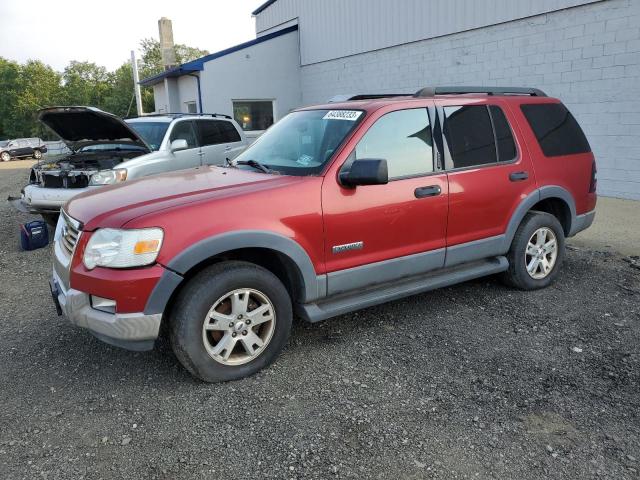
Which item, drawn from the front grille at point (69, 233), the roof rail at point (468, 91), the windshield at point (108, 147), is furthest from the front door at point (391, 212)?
the windshield at point (108, 147)

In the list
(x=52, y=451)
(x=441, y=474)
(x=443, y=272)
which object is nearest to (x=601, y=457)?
(x=441, y=474)

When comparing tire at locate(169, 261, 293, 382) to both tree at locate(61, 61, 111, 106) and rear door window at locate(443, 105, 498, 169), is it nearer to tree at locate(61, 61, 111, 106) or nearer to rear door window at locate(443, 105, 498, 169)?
rear door window at locate(443, 105, 498, 169)

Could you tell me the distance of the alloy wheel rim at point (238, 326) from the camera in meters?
3.23

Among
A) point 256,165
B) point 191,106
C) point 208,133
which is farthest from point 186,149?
point 191,106

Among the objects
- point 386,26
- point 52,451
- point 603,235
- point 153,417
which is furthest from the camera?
point 386,26

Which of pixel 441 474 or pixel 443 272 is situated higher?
pixel 443 272

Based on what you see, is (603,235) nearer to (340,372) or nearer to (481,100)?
(481,100)

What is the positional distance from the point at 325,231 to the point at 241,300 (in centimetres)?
75

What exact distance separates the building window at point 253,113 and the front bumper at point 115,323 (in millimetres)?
14168

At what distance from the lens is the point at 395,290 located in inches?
154

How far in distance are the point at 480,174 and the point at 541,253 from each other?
121 cm

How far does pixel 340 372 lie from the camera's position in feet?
11.4

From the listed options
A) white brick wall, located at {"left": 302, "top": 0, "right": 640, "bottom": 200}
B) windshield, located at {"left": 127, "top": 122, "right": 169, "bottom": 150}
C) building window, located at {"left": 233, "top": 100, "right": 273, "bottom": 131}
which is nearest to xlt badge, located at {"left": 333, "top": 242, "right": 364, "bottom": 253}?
windshield, located at {"left": 127, "top": 122, "right": 169, "bottom": 150}

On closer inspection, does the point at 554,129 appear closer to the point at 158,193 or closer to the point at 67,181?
the point at 158,193
